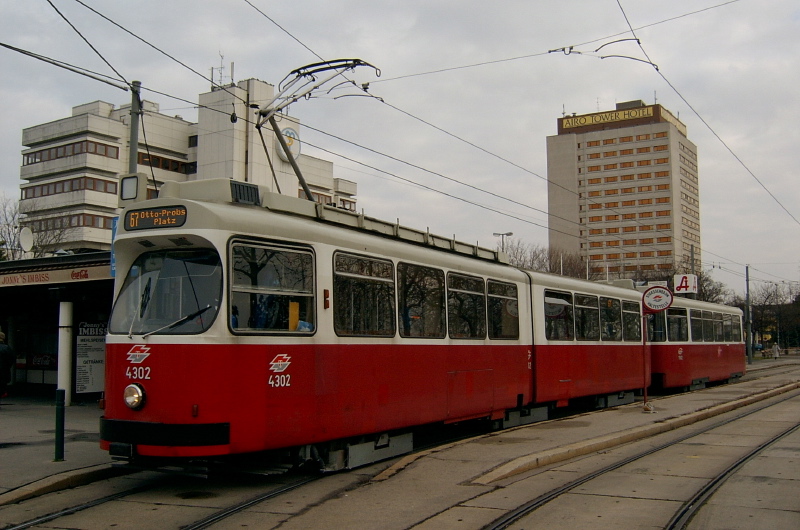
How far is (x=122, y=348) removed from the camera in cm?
830

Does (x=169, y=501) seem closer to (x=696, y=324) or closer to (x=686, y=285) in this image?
(x=696, y=324)

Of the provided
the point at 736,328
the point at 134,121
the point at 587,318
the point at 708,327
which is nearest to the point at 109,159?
the point at 736,328

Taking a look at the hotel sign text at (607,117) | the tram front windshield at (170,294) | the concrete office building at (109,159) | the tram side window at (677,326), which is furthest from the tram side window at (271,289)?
the hotel sign text at (607,117)

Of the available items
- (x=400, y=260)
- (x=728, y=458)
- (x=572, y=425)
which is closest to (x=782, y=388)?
(x=572, y=425)

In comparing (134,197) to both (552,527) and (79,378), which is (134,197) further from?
(79,378)

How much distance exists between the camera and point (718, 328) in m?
27.8

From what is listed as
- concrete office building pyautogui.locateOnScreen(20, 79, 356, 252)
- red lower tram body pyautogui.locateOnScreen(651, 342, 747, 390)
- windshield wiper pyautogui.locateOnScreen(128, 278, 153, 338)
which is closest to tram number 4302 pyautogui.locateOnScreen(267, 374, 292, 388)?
windshield wiper pyautogui.locateOnScreen(128, 278, 153, 338)

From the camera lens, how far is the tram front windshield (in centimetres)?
815

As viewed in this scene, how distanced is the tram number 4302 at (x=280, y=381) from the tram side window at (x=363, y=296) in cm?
91

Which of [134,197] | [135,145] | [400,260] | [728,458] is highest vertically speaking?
[135,145]

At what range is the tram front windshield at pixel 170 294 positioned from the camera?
815 centimetres

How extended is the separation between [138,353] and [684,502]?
570 centimetres

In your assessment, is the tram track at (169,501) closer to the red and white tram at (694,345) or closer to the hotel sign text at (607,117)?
the red and white tram at (694,345)

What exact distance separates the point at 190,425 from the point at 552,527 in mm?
3567
